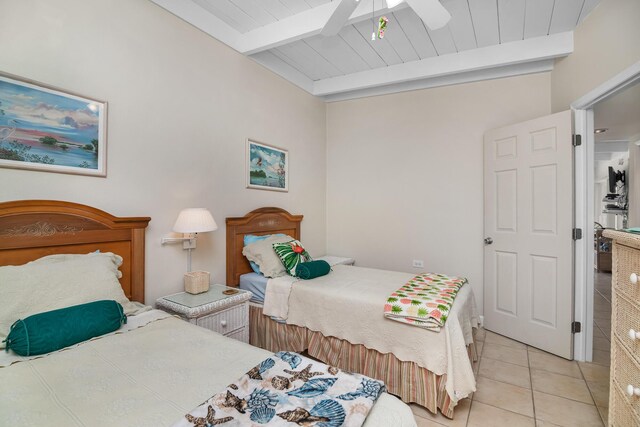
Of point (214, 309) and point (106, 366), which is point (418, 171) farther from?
point (106, 366)

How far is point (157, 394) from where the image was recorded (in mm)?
1016

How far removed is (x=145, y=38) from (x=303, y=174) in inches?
84.5

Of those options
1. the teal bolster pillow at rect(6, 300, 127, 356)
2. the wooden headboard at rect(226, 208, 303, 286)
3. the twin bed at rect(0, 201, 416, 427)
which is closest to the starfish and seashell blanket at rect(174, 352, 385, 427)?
the twin bed at rect(0, 201, 416, 427)

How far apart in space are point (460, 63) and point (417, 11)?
160 cm

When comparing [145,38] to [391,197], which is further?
[391,197]

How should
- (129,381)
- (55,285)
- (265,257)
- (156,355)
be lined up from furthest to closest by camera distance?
(265,257), (55,285), (156,355), (129,381)

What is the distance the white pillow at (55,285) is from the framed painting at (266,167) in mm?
1565

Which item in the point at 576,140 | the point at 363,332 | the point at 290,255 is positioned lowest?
the point at 363,332

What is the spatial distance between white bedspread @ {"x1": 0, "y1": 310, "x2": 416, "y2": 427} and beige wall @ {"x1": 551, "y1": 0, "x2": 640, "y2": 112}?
2745 mm

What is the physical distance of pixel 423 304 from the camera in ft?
6.31

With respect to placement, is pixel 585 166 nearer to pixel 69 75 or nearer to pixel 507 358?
pixel 507 358

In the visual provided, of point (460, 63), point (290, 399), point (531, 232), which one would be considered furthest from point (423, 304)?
point (460, 63)

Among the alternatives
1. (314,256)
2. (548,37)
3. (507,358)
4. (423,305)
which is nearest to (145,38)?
(423,305)

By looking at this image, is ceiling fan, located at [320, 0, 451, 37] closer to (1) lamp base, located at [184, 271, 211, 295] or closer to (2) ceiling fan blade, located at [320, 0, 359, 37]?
(2) ceiling fan blade, located at [320, 0, 359, 37]
